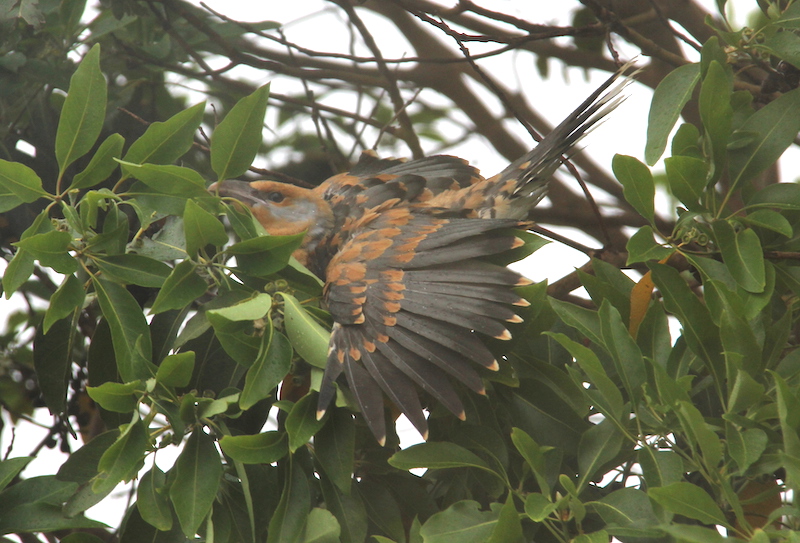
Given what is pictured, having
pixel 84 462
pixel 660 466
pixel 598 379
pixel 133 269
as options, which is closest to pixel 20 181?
pixel 133 269

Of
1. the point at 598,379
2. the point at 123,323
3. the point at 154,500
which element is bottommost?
the point at 598,379

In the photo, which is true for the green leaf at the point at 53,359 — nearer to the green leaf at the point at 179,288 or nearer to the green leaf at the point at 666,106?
the green leaf at the point at 179,288

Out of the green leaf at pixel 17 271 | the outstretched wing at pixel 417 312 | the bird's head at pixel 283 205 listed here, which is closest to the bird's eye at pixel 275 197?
the bird's head at pixel 283 205

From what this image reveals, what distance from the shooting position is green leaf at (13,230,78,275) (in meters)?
1.51

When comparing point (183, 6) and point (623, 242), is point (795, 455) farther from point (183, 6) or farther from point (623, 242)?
point (183, 6)

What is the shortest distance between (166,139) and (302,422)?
66 centimetres

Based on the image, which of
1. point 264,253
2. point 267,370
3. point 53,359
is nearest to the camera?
point 267,370

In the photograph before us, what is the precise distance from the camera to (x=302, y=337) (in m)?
1.61

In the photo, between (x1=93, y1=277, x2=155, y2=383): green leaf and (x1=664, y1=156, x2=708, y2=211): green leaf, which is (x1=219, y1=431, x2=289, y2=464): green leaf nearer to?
(x1=93, y1=277, x2=155, y2=383): green leaf

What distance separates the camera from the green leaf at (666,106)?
1710 millimetres

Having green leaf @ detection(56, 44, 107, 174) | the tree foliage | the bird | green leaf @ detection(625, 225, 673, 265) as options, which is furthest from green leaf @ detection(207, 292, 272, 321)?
green leaf @ detection(625, 225, 673, 265)

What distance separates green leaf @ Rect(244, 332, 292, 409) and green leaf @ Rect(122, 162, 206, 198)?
354mm

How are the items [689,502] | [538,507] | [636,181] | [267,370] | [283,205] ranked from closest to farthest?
[689,502] < [538,507] < [267,370] < [636,181] < [283,205]

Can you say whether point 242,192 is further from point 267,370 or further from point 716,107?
point 716,107
